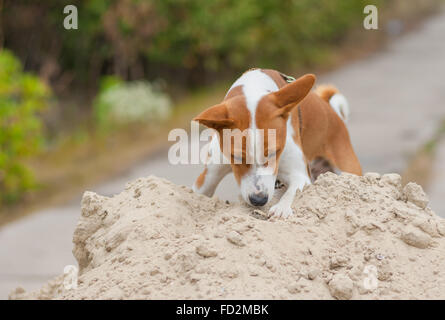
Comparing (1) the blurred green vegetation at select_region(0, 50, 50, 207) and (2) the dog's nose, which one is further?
(1) the blurred green vegetation at select_region(0, 50, 50, 207)

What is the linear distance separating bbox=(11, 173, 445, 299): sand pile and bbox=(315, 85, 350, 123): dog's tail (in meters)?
1.04

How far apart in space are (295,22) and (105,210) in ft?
31.4

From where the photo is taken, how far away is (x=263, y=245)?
2570mm

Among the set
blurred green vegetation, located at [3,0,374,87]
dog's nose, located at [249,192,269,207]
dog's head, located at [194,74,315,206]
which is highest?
blurred green vegetation, located at [3,0,374,87]

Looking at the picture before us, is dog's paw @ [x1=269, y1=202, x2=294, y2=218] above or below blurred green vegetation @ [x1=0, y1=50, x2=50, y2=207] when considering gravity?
below

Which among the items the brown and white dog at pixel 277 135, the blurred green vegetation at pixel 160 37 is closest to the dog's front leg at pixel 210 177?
the brown and white dog at pixel 277 135

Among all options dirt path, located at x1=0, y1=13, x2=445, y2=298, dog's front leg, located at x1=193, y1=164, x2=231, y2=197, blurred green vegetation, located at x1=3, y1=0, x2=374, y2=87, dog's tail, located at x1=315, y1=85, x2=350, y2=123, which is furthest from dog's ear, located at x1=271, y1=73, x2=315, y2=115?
blurred green vegetation, located at x1=3, y1=0, x2=374, y2=87

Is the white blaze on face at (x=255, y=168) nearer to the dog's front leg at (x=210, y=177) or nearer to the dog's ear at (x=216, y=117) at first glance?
the dog's ear at (x=216, y=117)

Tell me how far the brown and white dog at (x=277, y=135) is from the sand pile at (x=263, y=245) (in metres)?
0.14

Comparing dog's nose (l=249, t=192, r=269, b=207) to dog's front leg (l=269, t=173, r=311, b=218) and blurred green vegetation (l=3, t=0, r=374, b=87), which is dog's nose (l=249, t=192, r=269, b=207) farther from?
blurred green vegetation (l=3, t=0, r=374, b=87)

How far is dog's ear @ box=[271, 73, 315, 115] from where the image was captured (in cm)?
297

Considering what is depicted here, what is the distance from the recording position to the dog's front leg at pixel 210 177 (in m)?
3.40

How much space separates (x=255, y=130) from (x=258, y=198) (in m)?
0.29

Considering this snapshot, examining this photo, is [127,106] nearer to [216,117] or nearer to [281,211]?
[216,117]
